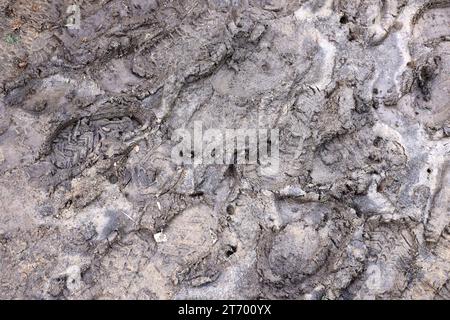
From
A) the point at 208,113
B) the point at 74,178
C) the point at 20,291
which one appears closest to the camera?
the point at 20,291

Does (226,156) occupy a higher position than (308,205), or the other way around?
(226,156)

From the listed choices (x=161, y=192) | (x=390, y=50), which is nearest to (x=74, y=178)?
(x=161, y=192)

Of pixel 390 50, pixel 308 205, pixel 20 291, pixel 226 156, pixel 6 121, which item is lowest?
pixel 20 291

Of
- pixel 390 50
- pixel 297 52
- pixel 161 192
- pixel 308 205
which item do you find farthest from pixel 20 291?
pixel 390 50

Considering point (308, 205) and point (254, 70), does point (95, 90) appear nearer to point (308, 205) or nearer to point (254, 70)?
point (254, 70)

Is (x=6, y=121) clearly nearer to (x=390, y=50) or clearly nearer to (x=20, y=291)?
(x=20, y=291)

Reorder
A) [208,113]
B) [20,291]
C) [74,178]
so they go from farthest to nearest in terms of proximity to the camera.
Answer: [208,113]
[74,178]
[20,291]

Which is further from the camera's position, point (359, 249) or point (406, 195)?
point (406, 195)
